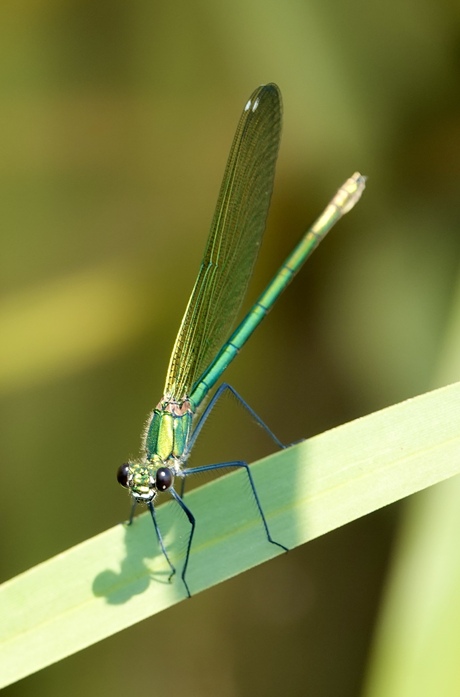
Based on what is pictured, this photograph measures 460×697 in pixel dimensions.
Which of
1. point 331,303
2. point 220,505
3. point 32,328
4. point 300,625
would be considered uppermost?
point 32,328

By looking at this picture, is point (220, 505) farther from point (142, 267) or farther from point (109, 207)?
point (109, 207)

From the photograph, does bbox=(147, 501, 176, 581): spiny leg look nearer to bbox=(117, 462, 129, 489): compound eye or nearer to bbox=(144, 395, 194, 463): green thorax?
bbox=(117, 462, 129, 489): compound eye

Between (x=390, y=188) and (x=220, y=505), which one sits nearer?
(x=220, y=505)

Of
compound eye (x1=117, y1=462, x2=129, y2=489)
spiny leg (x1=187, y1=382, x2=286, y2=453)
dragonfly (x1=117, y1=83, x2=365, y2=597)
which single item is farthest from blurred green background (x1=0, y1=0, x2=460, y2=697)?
compound eye (x1=117, y1=462, x2=129, y2=489)

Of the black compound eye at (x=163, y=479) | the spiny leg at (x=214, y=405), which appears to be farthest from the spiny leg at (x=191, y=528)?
the spiny leg at (x=214, y=405)

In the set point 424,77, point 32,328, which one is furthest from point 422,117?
point 32,328

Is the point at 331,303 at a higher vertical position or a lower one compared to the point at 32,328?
lower
